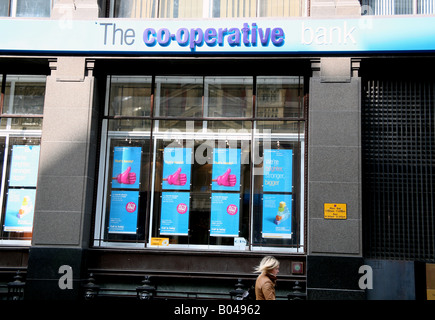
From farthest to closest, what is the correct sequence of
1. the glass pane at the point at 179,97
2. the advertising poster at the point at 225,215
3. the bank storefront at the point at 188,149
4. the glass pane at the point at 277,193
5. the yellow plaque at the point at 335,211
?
the glass pane at the point at 179,97, the advertising poster at the point at 225,215, the glass pane at the point at 277,193, the bank storefront at the point at 188,149, the yellow plaque at the point at 335,211

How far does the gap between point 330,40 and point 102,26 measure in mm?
5302

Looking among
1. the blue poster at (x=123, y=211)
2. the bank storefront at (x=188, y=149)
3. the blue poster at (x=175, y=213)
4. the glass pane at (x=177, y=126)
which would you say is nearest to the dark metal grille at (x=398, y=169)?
the bank storefront at (x=188, y=149)

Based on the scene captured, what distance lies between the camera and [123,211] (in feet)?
39.0

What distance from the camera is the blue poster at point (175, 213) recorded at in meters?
11.7

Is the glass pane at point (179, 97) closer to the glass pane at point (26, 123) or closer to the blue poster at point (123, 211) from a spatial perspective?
the blue poster at point (123, 211)

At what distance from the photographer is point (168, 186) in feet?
39.1

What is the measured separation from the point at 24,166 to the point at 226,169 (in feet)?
16.1

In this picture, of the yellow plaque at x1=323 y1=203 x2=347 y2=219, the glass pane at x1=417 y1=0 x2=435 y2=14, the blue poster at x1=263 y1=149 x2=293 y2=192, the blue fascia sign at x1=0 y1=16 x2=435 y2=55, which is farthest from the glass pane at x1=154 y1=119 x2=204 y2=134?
the glass pane at x1=417 y1=0 x2=435 y2=14

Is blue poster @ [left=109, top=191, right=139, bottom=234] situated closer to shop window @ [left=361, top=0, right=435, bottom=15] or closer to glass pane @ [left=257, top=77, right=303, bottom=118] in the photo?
glass pane @ [left=257, top=77, right=303, bottom=118]

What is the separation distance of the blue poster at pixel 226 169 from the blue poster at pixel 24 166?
14.3ft

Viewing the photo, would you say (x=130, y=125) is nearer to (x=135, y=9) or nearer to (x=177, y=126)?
(x=177, y=126)

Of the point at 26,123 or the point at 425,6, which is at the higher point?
the point at 425,6

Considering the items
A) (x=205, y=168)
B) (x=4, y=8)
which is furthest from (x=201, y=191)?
(x=4, y=8)
